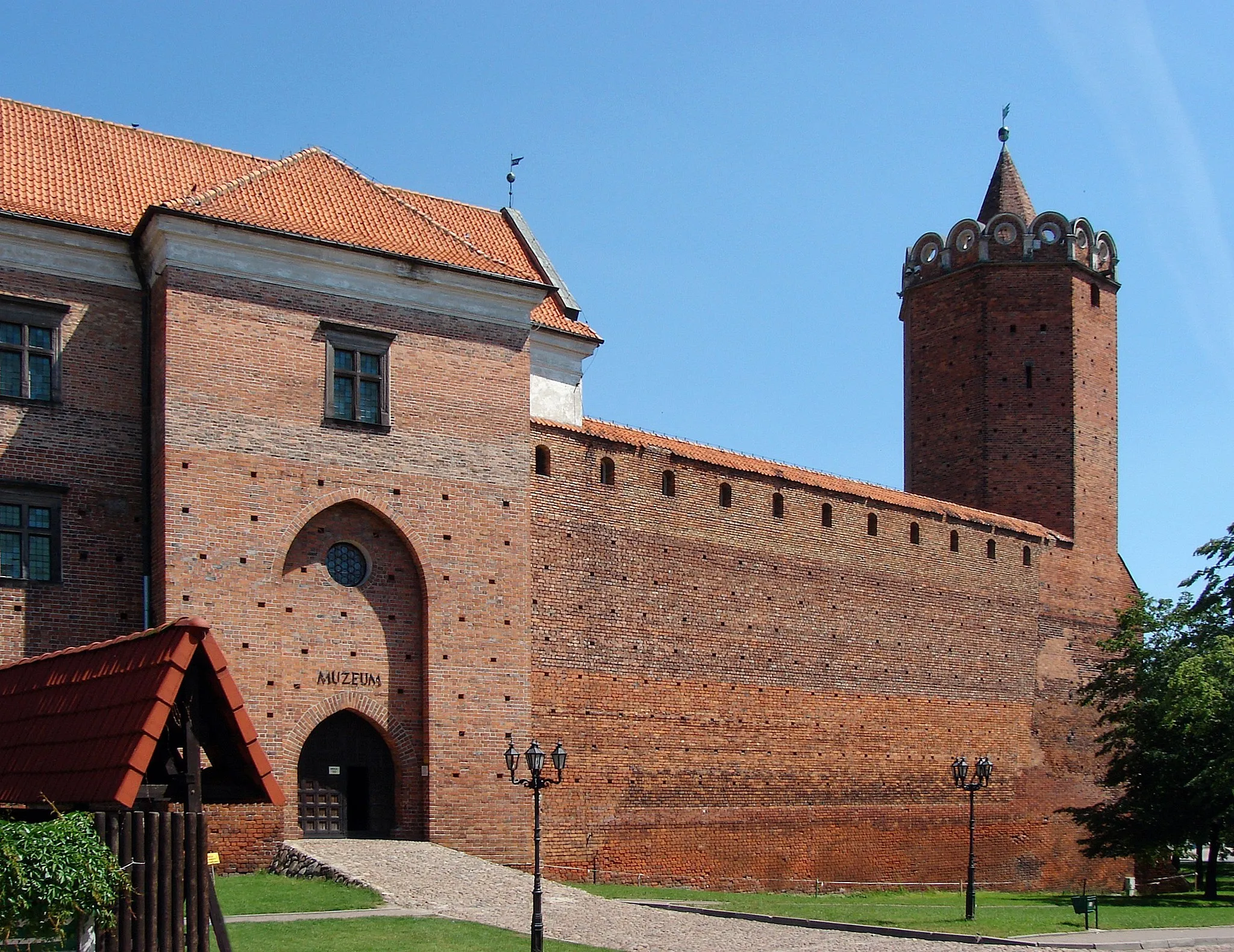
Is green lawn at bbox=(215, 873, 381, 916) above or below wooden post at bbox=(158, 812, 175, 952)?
below

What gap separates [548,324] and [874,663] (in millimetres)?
9059


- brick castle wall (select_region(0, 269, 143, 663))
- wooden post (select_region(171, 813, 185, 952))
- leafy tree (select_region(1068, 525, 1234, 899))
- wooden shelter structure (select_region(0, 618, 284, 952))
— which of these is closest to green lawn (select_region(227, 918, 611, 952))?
wooden shelter structure (select_region(0, 618, 284, 952))

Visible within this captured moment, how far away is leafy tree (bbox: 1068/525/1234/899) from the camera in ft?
88.4

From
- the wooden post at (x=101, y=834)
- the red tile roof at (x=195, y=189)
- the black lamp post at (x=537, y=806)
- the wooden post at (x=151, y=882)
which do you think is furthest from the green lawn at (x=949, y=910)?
the wooden post at (x=101, y=834)

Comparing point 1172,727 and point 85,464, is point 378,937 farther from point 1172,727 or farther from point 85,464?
point 1172,727

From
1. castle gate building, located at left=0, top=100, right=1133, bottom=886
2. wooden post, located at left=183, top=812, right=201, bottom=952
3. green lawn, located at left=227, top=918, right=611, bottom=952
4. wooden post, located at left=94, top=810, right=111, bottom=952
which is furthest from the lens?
castle gate building, located at left=0, top=100, right=1133, bottom=886

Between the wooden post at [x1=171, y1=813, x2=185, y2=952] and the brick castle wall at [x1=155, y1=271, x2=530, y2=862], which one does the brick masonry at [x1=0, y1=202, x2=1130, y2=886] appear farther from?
the wooden post at [x1=171, y1=813, x2=185, y2=952]

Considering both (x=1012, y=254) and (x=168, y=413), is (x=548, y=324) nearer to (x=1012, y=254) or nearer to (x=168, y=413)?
(x=168, y=413)

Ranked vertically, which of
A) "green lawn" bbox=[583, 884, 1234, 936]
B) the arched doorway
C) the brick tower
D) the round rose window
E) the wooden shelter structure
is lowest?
"green lawn" bbox=[583, 884, 1234, 936]

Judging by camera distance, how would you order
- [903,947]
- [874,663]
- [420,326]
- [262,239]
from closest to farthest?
[903,947]
[262,239]
[420,326]
[874,663]

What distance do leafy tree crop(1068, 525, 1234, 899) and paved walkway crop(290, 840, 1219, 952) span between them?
933cm

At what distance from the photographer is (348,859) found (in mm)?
18953

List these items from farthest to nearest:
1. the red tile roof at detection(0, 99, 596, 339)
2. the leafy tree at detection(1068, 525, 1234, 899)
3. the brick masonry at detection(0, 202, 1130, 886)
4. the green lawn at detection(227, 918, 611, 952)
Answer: the leafy tree at detection(1068, 525, 1234, 899)
the red tile roof at detection(0, 99, 596, 339)
the brick masonry at detection(0, 202, 1130, 886)
the green lawn at detection(227, 918, 611, 952)

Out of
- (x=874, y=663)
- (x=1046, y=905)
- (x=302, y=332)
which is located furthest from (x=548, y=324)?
(x=1046, y=905)
